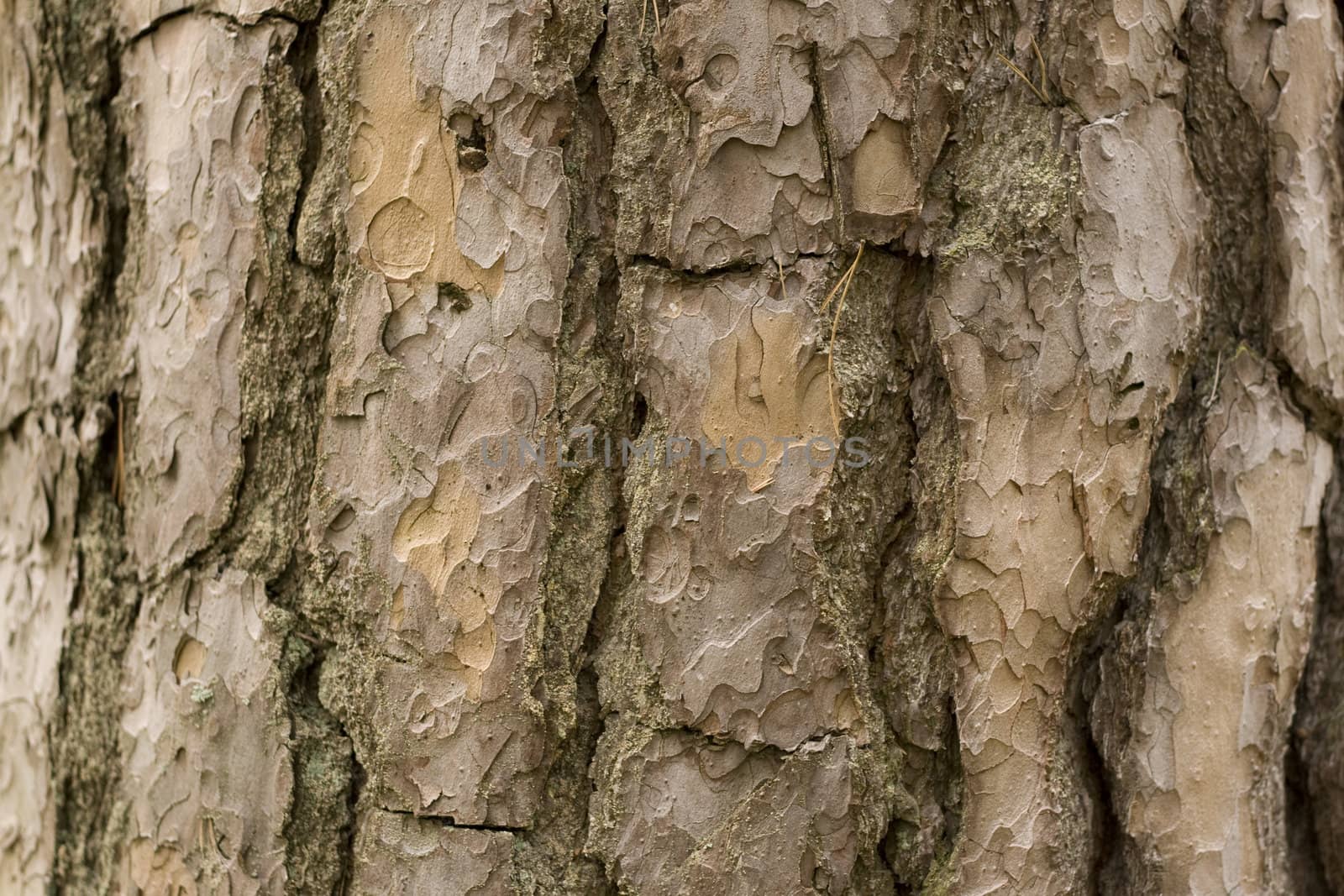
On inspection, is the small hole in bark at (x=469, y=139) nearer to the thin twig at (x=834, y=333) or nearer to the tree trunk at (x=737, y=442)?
the tree trunk at (x=737, y=442)

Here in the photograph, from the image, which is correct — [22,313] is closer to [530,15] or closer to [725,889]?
[530,15]

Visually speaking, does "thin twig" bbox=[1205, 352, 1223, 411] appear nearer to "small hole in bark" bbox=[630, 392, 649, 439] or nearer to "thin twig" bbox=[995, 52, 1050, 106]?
"thin twig" bbox=[995, 52, 1050, 106]

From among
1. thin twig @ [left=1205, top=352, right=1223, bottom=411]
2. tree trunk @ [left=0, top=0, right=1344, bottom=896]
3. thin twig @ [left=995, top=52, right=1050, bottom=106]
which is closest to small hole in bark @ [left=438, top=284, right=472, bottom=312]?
tree trunk @ [left=0, top=0, right=1344, bottom=896]

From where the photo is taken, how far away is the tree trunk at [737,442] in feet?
3.42

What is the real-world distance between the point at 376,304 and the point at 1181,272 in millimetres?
833

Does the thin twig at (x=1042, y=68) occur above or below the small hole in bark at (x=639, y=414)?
above

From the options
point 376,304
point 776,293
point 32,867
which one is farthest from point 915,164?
point 32,867

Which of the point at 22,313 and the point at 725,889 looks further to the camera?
the point at 22,313

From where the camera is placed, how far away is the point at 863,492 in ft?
3.53

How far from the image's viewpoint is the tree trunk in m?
1.04

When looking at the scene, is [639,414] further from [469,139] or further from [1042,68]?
[1042,68]

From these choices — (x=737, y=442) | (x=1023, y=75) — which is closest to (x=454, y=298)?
(x=737, y=442)

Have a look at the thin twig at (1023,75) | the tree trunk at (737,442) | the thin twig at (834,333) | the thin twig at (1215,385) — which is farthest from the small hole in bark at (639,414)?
the thin twig at (1215,385)

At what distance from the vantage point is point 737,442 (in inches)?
40.9
